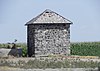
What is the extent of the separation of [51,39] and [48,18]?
2519 millimetres

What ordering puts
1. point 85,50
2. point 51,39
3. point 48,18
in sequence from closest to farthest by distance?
1. point 51,39
2. point 48,18
3. point 85,50

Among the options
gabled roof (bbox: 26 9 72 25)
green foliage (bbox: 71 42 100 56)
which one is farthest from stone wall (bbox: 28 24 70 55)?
green foliage (bbox: 71 42 100 56)

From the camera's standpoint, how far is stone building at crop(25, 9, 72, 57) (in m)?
38.7

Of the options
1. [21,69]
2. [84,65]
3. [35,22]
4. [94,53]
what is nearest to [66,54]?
[35,22]

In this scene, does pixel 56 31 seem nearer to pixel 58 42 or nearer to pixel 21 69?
pixel 58 42

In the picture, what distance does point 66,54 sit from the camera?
129 feet

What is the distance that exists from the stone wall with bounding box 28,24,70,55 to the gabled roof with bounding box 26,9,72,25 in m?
0.43

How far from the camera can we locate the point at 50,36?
128 ft

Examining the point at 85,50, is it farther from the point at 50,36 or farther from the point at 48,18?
the point at 50,36

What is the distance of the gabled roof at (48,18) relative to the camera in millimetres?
39156

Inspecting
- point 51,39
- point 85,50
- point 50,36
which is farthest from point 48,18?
point 85,50

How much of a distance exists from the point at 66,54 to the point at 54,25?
3340mm

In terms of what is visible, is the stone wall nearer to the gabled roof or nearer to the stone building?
the stone building

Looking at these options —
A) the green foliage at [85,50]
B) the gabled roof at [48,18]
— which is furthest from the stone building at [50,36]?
the green foliage at [85,50]
